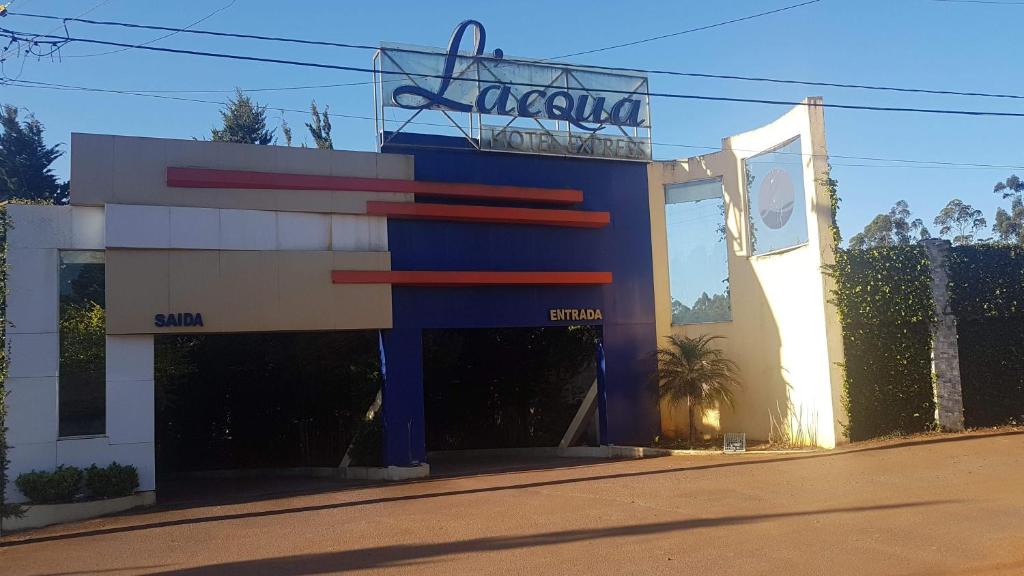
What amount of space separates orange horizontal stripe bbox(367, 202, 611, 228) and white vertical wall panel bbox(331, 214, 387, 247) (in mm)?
264

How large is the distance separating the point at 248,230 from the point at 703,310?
1178 cm

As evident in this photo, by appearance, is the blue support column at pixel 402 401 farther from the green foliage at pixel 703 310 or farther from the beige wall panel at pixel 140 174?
the green foliage at pixel 703 310

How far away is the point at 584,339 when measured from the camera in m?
23.6

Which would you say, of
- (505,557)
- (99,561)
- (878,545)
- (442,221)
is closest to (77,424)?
(99,561)

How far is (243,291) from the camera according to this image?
16766mm

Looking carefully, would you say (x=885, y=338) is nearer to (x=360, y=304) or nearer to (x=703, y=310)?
(x=703, y=310)

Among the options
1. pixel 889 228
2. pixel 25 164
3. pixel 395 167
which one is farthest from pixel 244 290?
pixel 889 228

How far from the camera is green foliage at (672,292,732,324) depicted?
2148cm

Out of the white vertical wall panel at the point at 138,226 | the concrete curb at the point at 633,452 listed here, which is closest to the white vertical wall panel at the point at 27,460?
the white vertical wall panel at the point at 138,226

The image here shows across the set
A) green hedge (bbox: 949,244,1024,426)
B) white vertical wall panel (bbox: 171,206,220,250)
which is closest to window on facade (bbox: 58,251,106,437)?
white vertical wall panel (bbox: 171,206,220,250)

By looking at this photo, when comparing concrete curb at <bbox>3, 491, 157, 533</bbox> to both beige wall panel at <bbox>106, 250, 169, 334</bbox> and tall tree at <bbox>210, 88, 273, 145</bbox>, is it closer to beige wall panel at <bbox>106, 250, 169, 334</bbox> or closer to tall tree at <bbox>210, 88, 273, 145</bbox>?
beige wall panel at <bbox>106, 250, 169, 334</bbox>

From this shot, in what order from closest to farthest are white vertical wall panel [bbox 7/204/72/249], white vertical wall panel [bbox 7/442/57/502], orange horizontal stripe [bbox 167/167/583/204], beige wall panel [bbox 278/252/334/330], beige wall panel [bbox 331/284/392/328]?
1. white vertical wall panel [bbox 7/442/57/502]
2. white vertical wall panel [bbox 7/204/72/249]
3. orange horizontal stripe [bbox 167/167/583/204]
4. beige wall panel [bbox 278/252/334/330]
5. beige wall panel [bbox 331/284/392/328]

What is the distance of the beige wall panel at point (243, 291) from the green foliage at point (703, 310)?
27.1 ft

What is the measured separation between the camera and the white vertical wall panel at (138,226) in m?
15.8
